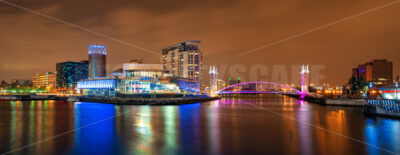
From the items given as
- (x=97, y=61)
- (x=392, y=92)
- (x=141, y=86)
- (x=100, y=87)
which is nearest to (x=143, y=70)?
(x=141, y=86)

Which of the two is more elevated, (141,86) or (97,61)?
Result: (97,61)

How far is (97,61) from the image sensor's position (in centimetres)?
19562

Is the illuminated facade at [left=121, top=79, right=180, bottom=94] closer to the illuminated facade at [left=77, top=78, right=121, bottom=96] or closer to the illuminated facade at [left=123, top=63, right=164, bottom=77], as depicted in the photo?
the illuminated facade at [left=77, top=78, right=121, bottom=96]

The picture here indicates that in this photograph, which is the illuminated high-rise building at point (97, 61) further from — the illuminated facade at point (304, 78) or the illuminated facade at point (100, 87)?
the illuminated facade at point (304, 78)

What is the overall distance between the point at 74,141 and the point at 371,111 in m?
40.8

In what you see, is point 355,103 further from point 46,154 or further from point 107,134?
point 46,154

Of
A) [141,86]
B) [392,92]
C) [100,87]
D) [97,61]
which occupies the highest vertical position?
[97,61]

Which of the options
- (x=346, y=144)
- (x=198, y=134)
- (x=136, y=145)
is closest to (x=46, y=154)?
(x=136, y=145)

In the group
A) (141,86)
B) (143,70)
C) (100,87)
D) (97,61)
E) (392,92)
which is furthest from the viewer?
(97,61)

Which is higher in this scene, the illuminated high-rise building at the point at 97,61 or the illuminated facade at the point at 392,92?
the illuminated high-rise building at the point at 97,61

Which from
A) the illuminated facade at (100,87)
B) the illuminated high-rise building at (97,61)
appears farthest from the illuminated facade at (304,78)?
the illuminated high-rise building at (97,61)

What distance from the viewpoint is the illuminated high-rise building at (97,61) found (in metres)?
194

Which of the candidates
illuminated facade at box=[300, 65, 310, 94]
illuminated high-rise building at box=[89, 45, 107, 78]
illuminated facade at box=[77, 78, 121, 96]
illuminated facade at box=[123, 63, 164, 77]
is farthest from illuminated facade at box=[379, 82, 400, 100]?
illuminated high-rise building at box=[89, 45, 107, 78]

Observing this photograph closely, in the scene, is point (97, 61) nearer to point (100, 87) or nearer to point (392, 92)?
point (100, 87)
